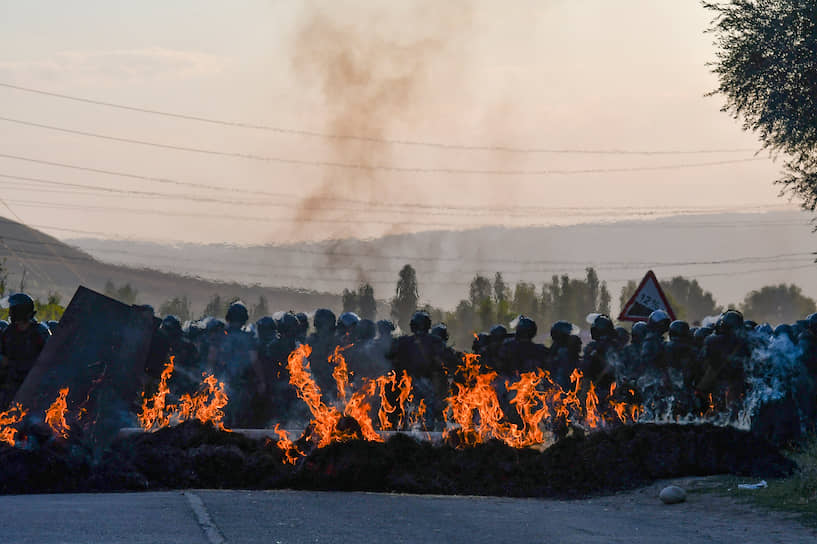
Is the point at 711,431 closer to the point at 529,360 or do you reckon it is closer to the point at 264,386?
the point at 529,360

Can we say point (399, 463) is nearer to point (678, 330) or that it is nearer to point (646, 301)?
point (646, 301)

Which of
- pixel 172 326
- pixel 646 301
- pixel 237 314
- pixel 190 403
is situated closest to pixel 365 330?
pixel 237 314

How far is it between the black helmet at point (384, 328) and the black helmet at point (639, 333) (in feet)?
13.7

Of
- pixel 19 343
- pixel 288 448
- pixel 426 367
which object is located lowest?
pixel 288 448

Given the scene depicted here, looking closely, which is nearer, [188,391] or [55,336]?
[55,336]

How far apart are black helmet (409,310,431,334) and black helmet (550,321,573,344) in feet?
6.85

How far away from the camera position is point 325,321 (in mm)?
24281

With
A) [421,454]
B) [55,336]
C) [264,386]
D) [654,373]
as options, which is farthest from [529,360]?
[55,336]

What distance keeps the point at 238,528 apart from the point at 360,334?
1235 cm

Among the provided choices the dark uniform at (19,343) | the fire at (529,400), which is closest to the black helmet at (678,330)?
the fire at (529,400)

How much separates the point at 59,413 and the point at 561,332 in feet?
29.2

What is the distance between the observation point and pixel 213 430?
1678 cm

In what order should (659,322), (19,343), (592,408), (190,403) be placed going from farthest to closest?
(659,322) → (190,403) → (592,408) → (19,343)

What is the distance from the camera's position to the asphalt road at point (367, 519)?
1111 cm
